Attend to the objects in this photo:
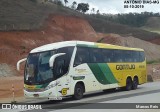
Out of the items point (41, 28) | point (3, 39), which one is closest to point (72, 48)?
point (3, 39)

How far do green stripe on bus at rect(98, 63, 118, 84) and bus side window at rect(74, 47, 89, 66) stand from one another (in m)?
1.52

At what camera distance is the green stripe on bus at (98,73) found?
873 inches

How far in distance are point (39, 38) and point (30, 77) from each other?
43.7 m

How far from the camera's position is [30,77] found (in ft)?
63.7

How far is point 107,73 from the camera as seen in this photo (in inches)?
933

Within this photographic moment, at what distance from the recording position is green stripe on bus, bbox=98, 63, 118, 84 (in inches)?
912

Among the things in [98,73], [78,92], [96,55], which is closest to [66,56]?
[78,92]

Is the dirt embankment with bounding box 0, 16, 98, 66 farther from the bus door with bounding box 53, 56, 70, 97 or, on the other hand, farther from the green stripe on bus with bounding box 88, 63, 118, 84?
the bus door with bounding box 53, 56, 70, 97

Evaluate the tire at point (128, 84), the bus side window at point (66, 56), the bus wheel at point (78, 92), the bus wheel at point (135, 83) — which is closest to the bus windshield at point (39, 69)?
the bus side window at point (66, 56)

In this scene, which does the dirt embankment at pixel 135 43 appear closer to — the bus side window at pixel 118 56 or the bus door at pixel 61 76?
the bus side window at pixel 118 56

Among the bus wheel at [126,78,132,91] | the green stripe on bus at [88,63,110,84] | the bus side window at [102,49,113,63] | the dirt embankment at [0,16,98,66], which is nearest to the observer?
the green stripe on bus at [88,63,110,84]

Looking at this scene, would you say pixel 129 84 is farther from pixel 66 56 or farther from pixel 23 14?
pixel 23 14

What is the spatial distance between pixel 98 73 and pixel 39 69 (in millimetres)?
4787

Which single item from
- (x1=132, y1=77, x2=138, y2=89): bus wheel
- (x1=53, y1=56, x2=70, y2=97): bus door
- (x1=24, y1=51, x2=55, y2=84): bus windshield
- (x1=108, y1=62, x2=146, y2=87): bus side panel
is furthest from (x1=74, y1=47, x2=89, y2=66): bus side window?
(x1=132, y1=77, x2=138, y2=89): bus wheel
